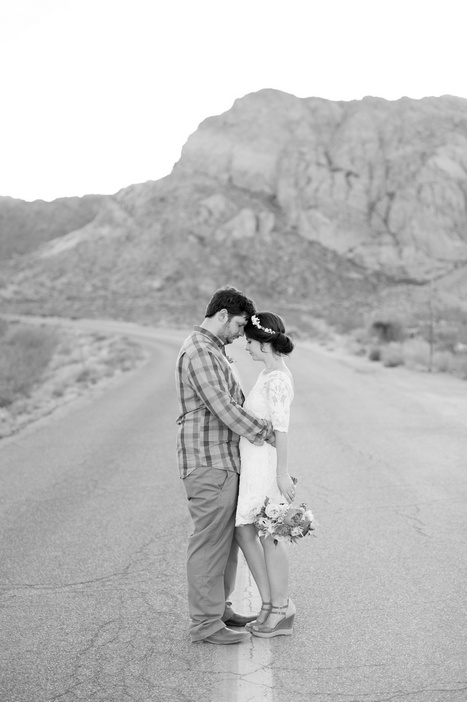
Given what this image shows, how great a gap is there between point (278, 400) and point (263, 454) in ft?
1.07

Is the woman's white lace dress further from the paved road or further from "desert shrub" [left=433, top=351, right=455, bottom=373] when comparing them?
Answer: "desert shrub" [left=433, top=351, right=455, bottom=373]

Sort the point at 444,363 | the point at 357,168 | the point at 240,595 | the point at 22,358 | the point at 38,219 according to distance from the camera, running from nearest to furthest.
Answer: the point at 240,595
the point at 444,363
the point at 22,358
the point at 357,168
the point at 38,219

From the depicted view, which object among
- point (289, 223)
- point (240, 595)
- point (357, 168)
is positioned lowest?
point (240, 595)

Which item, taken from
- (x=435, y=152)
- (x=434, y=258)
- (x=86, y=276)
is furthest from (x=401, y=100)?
(x=86, y=276)

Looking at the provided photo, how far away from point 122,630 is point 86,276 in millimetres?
71426

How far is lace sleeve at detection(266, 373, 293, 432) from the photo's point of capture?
4.51m

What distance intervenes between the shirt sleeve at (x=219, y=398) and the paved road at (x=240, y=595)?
3.86ft

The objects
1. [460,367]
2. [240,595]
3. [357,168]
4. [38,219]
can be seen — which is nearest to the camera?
[240,595]

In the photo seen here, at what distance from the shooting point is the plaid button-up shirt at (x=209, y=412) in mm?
4414

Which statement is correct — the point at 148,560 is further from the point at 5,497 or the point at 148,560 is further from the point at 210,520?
the point at 5,497

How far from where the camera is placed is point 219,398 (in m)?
4.41

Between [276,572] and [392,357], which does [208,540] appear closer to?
[276,572]

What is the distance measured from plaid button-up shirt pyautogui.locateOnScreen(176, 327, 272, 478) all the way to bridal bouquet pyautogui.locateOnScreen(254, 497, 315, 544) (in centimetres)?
30

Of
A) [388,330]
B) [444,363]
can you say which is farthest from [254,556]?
[388,330]
